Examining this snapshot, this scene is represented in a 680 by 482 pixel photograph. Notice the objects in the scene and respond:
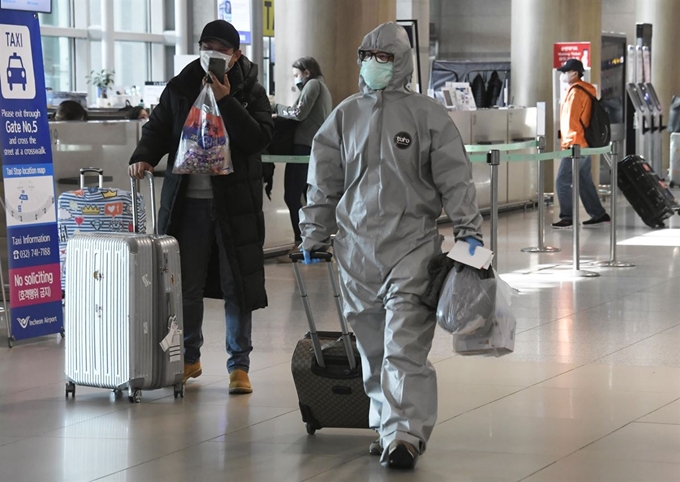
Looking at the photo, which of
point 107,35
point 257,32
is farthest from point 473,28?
point 257,32

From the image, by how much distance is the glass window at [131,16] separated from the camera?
30.0m

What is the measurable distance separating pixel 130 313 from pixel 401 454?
5.42ft

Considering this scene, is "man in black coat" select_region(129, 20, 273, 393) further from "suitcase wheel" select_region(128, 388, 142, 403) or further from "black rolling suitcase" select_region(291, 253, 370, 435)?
"black rolling suitcase" select_region(291, 253, 370, 435)

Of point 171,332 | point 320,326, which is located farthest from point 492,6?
point 171,332

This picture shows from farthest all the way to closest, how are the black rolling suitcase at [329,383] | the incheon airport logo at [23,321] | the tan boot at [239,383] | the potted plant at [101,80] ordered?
the potted plant at [101,80] < the incheon airport logo at [23,321] < the tan boot at [239,383] < the black rolling suitcase at [329,383]

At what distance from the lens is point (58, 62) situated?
28953mm

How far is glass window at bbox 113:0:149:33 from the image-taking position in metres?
30.0

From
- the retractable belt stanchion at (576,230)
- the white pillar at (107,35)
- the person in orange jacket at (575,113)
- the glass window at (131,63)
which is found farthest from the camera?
the glass window at (131,63)

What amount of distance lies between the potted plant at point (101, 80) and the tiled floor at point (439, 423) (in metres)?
18.9

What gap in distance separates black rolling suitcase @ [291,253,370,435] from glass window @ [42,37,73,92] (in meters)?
24.9

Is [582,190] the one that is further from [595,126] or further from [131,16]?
[131,16]

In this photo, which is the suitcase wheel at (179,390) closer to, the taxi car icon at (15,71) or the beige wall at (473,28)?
the taxi car icon at (15,71)

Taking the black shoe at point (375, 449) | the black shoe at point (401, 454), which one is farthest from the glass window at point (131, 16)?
the black shoe at point (401, 454)

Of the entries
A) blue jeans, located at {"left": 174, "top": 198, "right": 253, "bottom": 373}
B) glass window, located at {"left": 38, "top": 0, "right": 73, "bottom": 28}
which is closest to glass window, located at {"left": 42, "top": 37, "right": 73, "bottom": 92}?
glass window, located at {"left": 38, "top": 0, "right": 73, "bottom": 28}
